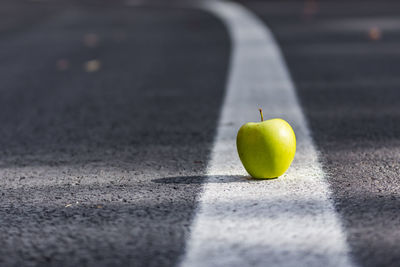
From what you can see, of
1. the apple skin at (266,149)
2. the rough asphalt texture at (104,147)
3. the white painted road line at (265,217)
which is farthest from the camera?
the apple skin at (266,149)

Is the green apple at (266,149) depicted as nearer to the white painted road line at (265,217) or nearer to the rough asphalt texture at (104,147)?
the white painted road line at (265,217)

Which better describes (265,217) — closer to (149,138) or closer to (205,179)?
(205,179)

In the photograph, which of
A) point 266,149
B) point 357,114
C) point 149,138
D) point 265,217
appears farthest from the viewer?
point 357,114

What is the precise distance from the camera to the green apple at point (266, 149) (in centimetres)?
264

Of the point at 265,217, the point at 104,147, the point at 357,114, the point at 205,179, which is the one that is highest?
the point at 265,217

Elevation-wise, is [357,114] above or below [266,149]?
below

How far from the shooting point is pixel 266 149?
8.66 feet

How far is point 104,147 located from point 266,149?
108cm

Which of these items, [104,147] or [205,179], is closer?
[205,179]

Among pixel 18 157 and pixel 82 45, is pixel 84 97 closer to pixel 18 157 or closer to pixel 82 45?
pixel 18 157

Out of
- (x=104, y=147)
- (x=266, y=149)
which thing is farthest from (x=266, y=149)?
(x=104, y=147)

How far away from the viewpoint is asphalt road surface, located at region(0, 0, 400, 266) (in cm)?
205

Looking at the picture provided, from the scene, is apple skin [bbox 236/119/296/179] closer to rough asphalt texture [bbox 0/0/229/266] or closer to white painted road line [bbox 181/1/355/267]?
white painted road line [bbox 181/1/355/267]

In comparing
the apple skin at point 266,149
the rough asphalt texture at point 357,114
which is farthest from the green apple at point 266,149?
the rough asphalt texture at point 357,114
